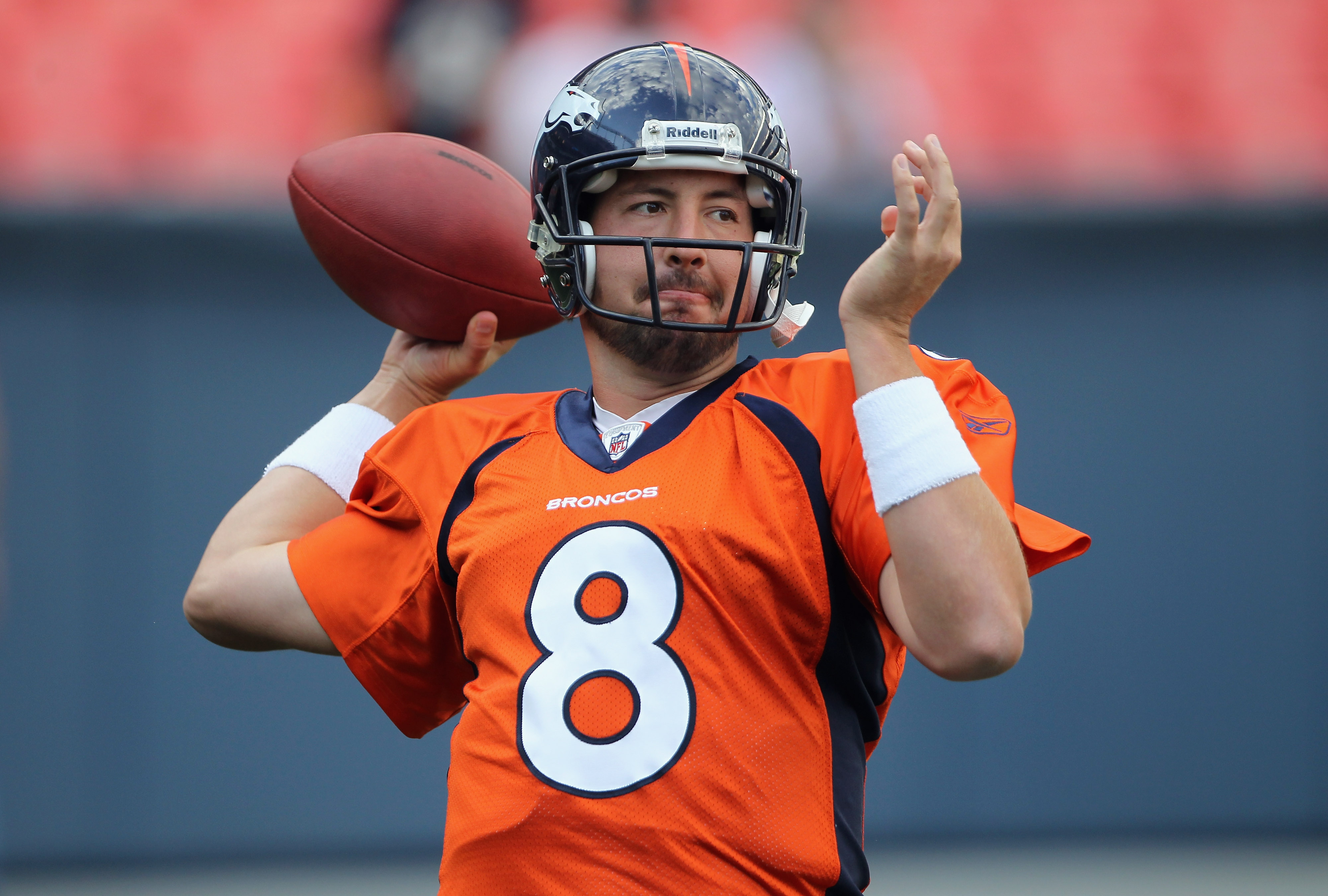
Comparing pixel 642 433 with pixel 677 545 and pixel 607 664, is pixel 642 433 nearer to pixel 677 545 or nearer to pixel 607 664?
pixel 677 545

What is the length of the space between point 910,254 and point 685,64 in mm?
553

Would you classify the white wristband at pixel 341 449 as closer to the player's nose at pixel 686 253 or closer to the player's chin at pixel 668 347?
the player's chin at pixel 668 347

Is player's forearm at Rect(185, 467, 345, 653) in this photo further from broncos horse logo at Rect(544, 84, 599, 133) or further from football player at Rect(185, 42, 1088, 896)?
broncos horse logo at Rect(544, 84, 599, 133)

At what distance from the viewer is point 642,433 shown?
1.73m

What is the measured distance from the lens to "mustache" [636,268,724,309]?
173 cm

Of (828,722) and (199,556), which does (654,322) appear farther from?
(199,556)

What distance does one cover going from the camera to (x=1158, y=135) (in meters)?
6.37

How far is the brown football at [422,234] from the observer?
2.11 meters

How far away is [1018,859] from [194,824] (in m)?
2.62

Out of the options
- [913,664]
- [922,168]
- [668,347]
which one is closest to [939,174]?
[922,168]

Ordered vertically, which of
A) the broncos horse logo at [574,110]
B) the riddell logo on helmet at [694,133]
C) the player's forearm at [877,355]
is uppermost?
the broncos horse logo at [574,110]

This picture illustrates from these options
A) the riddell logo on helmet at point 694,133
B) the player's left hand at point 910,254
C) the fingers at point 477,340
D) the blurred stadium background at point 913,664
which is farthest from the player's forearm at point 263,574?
the blurred stadium background at point 913,664

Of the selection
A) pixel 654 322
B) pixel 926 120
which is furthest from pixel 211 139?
pixel 654 322

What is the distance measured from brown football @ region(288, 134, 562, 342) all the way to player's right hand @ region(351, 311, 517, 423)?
0.09 feet
